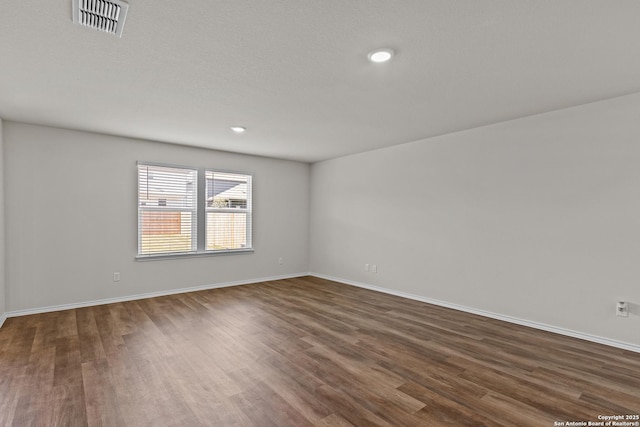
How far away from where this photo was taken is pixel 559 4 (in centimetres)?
174

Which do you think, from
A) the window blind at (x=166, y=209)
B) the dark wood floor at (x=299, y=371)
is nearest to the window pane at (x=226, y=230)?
the window blind at (x=166, y=209)

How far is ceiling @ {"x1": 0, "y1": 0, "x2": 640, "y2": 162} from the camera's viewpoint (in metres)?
1.82

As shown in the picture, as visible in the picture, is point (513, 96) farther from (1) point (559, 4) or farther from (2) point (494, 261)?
(2) point (494, 261)

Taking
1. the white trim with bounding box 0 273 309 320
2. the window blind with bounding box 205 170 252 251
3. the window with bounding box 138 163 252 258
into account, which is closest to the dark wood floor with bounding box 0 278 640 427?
the white trim with bounding box 0 273 309 320

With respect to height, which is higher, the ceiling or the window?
the ceiling

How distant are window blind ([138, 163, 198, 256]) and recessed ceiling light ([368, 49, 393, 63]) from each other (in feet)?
12.9

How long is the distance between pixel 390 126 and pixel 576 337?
311cm

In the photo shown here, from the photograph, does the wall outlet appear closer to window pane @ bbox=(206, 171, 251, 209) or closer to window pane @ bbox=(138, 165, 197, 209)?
window pane @ bbox=(206, 171, 251, 209)

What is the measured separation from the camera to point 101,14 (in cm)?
182

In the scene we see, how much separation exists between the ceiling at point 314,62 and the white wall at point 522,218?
381mm

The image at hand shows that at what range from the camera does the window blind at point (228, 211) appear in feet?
18.2

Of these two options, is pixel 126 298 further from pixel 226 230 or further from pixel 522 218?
pixel 522 218

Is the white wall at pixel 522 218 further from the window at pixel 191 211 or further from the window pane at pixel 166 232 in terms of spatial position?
the window pane at pixel 166 232

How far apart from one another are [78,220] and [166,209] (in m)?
1.13
